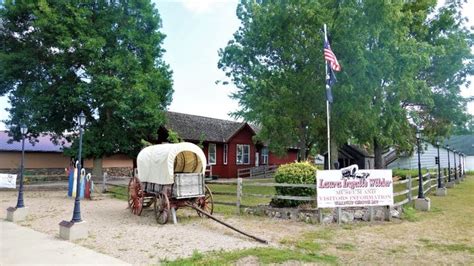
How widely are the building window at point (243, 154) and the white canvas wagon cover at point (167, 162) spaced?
19.0 m

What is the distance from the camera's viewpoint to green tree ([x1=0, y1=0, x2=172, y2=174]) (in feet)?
69.2

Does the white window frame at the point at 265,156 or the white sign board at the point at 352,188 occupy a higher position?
the white window frame at the point at 265,156

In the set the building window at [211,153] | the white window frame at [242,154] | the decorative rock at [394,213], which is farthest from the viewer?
the white window frame at [242,154]

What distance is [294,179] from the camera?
11625mm

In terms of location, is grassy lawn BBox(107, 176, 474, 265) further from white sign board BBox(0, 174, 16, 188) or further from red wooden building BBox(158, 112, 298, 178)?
red wooden building BBox(158, 112, 298, 178)

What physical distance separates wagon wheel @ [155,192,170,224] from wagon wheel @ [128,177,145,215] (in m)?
1.52

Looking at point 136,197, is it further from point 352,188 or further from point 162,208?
point 352,188

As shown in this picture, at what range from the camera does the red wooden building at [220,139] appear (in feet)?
92.3

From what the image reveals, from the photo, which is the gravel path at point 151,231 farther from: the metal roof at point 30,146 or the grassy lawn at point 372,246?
the metal roof at point 30,146

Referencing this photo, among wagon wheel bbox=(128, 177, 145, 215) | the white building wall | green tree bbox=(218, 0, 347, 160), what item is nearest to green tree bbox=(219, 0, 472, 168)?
green tree bbox=(218, 0, 347, 160)

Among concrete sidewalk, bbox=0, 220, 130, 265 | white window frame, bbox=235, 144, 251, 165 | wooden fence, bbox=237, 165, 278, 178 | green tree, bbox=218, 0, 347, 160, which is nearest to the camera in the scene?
concrete sidewalk, bbox=0, 220, 130, 265

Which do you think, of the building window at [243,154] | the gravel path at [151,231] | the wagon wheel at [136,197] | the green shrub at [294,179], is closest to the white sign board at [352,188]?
the green shrub at [294,179]

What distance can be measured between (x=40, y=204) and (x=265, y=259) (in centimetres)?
1210

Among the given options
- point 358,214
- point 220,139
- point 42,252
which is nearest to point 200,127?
point 220,139
